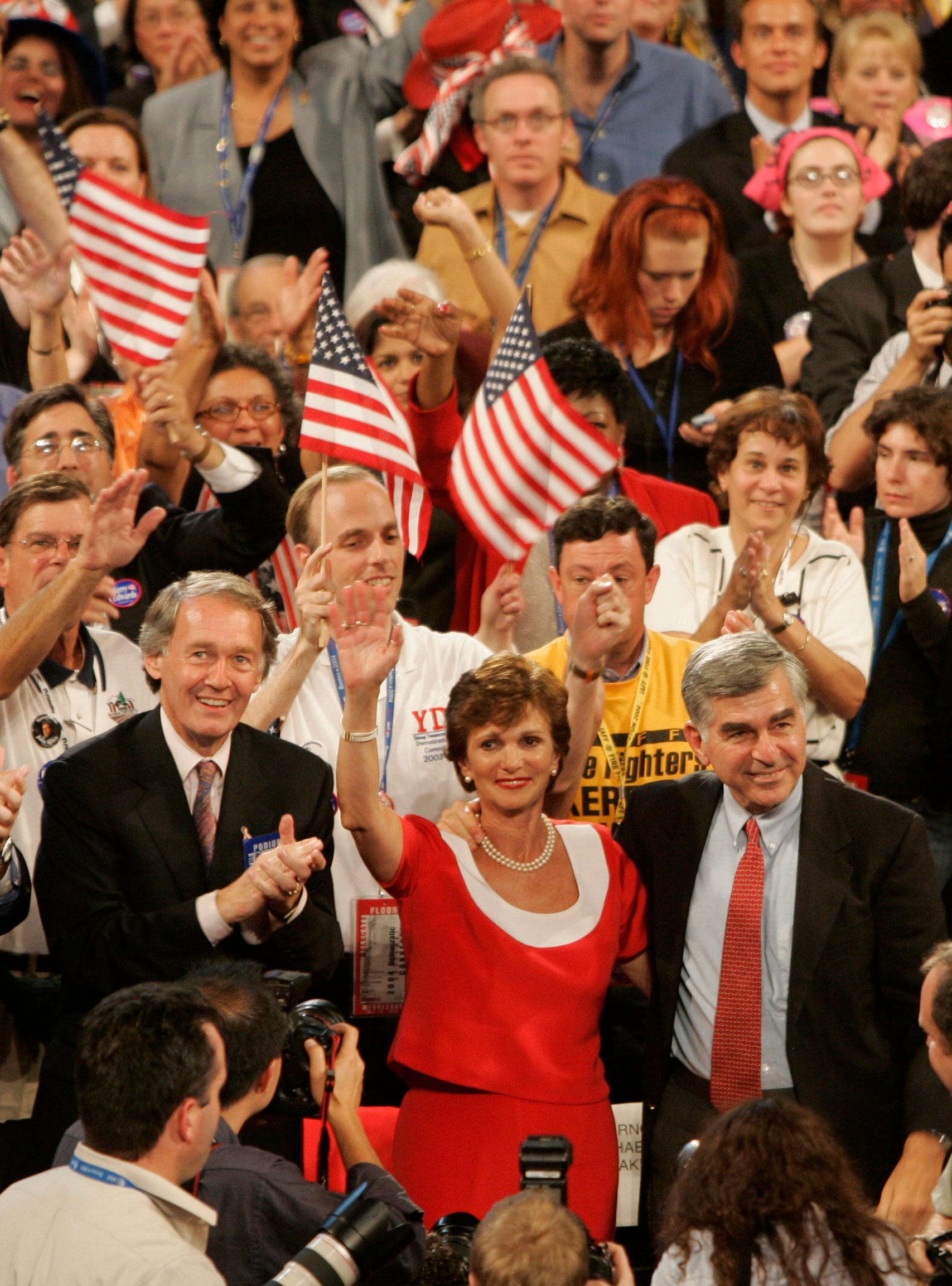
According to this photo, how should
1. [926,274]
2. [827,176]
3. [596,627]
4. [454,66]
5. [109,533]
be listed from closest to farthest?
[109,533] → [596,627] → [926,274] → [827,176] → [454,66]

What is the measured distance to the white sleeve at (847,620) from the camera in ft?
17.5

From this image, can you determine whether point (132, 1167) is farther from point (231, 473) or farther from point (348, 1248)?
point (231, 473)

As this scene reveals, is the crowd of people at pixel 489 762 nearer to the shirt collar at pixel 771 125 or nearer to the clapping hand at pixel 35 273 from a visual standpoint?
the clapping hand at pixel 35 273

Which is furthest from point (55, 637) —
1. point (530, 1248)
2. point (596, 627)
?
point (530, 1248)

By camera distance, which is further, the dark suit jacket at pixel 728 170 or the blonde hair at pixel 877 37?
the blonde hair at pixel 877 37

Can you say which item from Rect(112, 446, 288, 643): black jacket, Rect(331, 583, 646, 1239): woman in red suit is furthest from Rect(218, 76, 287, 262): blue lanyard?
Rect(331, 583, 646, 1239): woman in red suit

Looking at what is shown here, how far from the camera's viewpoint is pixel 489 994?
13.0 ft

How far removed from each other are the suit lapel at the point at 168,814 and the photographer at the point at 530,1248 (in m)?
1.31

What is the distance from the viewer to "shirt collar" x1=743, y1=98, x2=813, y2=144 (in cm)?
823

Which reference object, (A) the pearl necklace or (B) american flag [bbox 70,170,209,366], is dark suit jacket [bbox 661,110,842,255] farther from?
(A) the pearl necklace

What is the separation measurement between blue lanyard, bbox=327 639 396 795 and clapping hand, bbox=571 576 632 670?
0.61 meters

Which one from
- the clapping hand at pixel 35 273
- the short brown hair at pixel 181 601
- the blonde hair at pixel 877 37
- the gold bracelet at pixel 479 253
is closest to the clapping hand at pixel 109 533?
the short brown hair at pixel 181 601

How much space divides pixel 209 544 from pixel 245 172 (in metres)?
3.10

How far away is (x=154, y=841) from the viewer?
3973 mm
